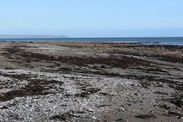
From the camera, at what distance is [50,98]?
16156 millimetres

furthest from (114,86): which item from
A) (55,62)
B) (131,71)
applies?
(55,62)

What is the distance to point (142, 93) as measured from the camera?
61.2 feet

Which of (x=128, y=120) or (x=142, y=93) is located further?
(x=142, y=93)

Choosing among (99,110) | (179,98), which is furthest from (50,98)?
(179,98)

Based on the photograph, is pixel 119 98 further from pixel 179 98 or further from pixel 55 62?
pixel 55 62

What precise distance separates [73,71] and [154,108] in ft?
44.9

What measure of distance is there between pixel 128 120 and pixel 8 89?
23.0ft

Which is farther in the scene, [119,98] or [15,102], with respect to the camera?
[119,98]

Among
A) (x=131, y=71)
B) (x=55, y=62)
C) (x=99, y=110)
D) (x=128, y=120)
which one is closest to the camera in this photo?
(x=128, y=120)

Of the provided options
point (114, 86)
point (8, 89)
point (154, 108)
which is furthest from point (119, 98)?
point (8, 89)

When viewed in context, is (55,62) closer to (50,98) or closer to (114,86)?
(114,86)

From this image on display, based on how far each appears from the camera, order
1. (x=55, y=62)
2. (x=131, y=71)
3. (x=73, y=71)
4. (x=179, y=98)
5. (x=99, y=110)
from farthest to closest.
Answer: (x=55, y=62)
(x=131, y=71)
(x=73, y=71)
(x=179, y=98)
(x=99, y=110)

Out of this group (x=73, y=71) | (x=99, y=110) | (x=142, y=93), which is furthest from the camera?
(x=73, y=71)

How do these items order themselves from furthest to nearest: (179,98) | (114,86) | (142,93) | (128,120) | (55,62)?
1. (55,62)
2. (114,86)
3. (142,93)
4. (179,98)
5. (128,120)
